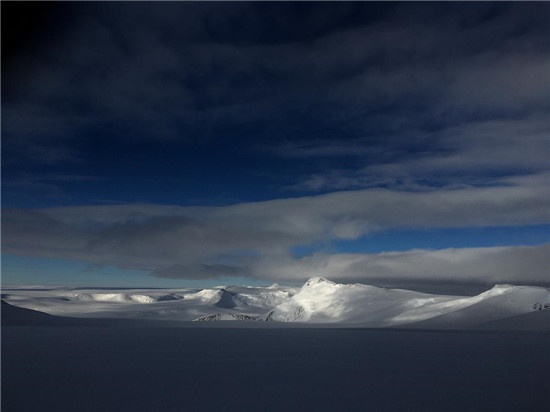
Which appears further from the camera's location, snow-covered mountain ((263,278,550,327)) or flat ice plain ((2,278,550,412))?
snow-covered mountain ((263,278,550,327))

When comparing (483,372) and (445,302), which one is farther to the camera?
(445,302)

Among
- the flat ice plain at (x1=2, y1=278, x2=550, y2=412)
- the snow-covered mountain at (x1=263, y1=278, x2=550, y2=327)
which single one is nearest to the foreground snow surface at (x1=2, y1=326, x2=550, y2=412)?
the flat ice plain at (x1=2, y1=278, x2=550, y2=412)

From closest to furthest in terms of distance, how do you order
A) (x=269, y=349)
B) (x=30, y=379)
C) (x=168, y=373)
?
1. (x=30, y=379)
2. (x=168, y=373)
3. (x=269, y=349)

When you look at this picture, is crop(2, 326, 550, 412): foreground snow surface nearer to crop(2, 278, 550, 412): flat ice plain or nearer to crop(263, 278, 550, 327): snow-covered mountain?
crop(2, 278, 550, 412): flat ice plain

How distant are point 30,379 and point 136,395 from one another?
7.25m

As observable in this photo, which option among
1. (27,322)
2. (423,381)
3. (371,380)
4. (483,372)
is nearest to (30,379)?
(371,380)

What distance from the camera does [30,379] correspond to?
22.5 meters

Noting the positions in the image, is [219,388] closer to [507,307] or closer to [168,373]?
[168,373]

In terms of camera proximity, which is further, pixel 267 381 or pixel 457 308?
pixel 457 308

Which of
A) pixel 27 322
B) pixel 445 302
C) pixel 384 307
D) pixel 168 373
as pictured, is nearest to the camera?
pixel 168 373

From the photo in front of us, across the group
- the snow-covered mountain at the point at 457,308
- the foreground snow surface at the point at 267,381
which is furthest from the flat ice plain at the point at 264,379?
the snow-covered mountain at the point at 457,308

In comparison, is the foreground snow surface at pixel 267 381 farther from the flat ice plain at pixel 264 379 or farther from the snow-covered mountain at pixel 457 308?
the snow-covered mountain at pixel 457 308

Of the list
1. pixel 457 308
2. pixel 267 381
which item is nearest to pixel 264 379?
pixel 267 381

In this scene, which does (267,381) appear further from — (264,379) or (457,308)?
(457,308)
